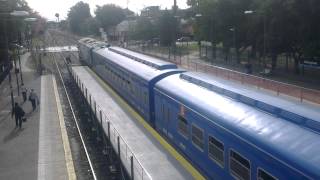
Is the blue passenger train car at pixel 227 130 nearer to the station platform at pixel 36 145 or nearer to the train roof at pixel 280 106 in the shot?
the train roof at pixel 280 106

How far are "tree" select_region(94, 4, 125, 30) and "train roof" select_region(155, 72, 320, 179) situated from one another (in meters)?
126

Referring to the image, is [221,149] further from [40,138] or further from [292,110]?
[40,138]

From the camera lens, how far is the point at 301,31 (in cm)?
3669

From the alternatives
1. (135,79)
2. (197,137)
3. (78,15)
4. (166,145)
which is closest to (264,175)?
(197,137)

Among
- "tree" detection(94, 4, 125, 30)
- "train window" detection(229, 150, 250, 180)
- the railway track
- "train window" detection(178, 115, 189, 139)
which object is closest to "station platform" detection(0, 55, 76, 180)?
the railway track

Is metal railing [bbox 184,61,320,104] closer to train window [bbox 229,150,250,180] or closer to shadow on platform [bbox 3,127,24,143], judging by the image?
train window [bbox 229,150,250,180]

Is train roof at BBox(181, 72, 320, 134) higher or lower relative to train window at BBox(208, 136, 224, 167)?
higher

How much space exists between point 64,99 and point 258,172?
27.2 m

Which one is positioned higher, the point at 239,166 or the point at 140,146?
the point at 239,166

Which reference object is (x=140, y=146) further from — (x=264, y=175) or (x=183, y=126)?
(x=264, y=175)

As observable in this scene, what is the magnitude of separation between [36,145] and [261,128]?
1319 centimetres

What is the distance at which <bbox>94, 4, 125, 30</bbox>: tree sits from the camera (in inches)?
5404

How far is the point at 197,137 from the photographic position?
11.4 meters

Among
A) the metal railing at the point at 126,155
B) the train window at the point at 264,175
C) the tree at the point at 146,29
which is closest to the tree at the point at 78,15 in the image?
the tree at the point at 146,29
